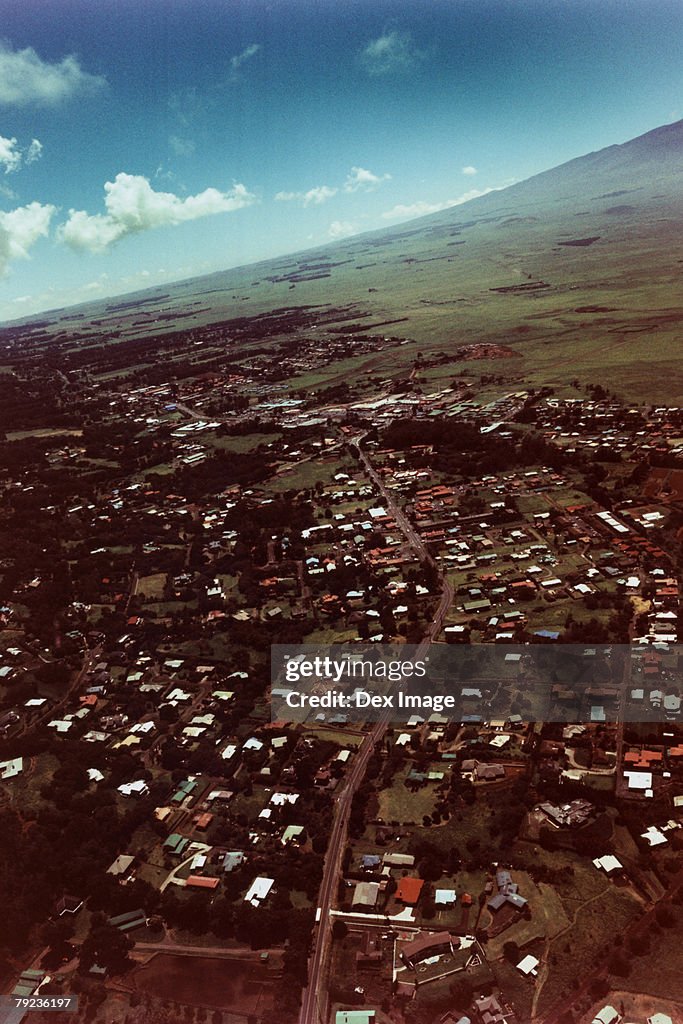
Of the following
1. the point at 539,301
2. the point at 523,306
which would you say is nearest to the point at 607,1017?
the point at 523,306

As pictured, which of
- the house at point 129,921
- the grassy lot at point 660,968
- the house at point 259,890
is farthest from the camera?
the house at point 259,890

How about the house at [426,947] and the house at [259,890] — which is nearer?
the house at [426,947]

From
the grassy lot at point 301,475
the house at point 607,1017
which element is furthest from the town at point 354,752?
the grassy lot at point 301,475

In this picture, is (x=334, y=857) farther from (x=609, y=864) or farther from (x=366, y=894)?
(x=609, y=864)

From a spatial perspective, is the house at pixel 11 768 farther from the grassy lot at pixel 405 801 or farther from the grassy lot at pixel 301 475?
the grassy lot at pixel 301 475

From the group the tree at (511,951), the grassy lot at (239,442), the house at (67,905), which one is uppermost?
the grassy lot at (239,442)

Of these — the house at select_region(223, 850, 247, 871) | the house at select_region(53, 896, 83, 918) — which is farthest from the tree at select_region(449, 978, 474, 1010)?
the house at select_region(53, 896, 83, 918)

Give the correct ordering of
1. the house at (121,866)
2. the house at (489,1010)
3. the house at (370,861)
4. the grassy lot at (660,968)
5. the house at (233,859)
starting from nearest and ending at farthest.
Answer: the house at (489,1010) → the grassy lot at (660,968) → the house at (370,861) → the house at (233,859) → the house at (121,866)

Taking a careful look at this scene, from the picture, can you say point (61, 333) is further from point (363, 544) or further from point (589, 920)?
point (589, 920)
